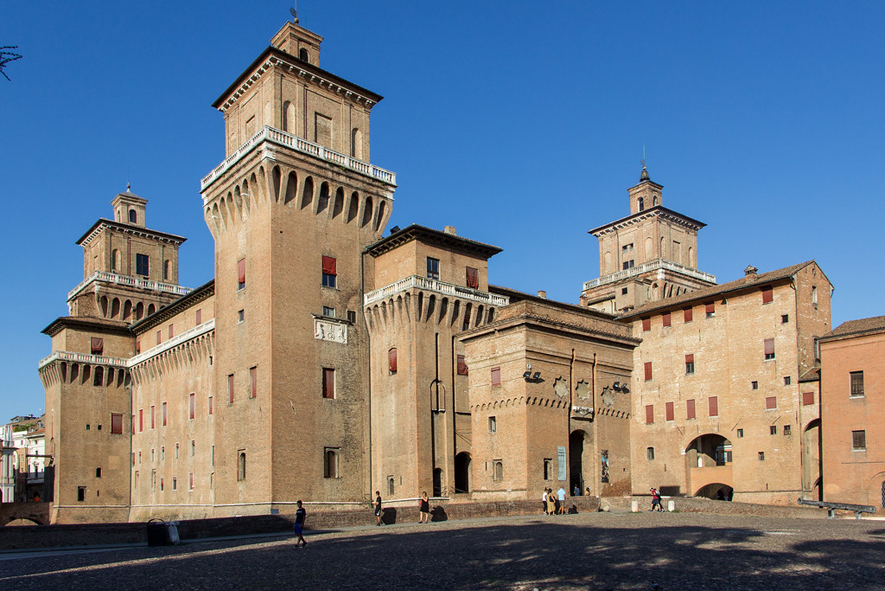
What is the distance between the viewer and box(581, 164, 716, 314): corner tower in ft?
237

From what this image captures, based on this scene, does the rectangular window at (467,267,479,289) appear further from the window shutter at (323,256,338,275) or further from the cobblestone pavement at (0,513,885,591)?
the cobblestone pavement at (0,513,885,591)

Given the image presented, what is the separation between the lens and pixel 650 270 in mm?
72250

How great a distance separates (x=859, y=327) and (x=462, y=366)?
21.3 meters

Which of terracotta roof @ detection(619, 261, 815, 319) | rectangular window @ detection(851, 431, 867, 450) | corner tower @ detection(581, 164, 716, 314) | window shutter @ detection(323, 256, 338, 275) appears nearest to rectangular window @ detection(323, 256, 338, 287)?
window shutter @ detection(323, 256, 338, 275)

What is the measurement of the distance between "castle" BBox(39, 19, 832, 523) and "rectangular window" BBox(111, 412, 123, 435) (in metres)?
8.53

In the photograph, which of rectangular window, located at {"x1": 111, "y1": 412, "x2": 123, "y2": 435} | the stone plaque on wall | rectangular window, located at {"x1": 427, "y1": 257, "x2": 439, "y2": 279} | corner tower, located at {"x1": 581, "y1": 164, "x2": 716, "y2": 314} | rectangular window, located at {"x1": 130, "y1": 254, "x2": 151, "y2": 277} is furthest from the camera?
corner tower, located at {"x1": 581, "y1": 164, "x2": 716, "y2": 314}

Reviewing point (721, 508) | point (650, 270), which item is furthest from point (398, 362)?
point (650, 270)

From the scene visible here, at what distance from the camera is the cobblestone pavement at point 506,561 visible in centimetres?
1489

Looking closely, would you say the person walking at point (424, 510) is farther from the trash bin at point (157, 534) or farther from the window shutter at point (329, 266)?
the window shutter at point (329, 266)

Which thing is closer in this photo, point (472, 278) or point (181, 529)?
point (181, 529)

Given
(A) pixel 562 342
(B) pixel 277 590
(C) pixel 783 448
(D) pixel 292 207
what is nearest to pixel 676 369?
(C) pixel 783 448

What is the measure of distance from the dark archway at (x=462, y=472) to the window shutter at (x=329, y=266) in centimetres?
1209

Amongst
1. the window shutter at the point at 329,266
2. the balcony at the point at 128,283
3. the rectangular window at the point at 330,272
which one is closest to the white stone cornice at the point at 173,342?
the balcony at the point at 128,283

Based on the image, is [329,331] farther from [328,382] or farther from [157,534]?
[157,534]
